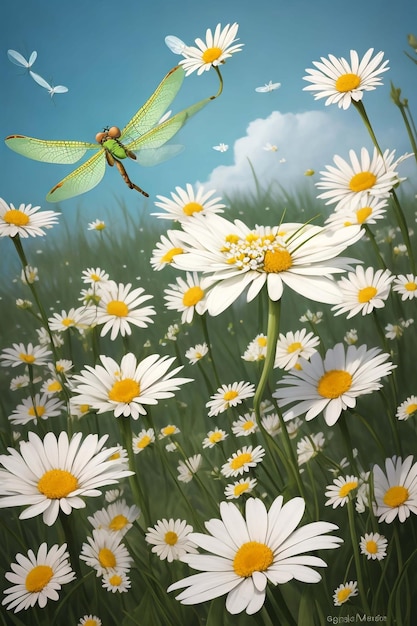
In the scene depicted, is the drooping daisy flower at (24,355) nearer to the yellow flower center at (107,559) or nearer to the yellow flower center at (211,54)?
the yellow flower center at (107,559)

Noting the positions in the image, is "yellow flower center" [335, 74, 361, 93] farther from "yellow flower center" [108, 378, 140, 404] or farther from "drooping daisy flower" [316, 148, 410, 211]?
"yellow flower center" [108, 378, 140, 404]

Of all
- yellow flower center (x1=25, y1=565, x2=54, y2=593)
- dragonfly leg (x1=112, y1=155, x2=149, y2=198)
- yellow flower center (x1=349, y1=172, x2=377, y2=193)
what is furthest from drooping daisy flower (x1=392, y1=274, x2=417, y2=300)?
yellow flower center (x1=25, y1=565, x2=54, y2=593)

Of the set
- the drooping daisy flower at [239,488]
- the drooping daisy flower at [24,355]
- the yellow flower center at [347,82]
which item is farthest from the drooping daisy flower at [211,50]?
the drooping daisy flower at [239,488]

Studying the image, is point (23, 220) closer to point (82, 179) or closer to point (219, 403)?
point (82, 179)

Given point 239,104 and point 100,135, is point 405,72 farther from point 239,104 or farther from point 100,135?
point 100,135

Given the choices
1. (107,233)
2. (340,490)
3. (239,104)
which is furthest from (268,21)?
(340,490)

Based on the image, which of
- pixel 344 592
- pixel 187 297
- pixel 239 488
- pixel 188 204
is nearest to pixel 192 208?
pixel 188 204
